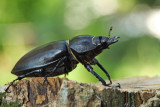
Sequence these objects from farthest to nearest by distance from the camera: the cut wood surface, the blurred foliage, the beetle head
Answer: the blurred foliage → the beetle head → the cut wood surface

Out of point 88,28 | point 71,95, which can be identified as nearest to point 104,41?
point 71,95

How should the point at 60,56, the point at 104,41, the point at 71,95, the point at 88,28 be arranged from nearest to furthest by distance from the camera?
the point at 71,95, the point at 104,41, the point at 60,56, the point at 88,28

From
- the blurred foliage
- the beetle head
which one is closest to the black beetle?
the beetle head

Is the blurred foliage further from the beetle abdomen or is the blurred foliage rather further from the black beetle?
the beetle abdomen

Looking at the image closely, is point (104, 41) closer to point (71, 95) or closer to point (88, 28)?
point (71, 95)

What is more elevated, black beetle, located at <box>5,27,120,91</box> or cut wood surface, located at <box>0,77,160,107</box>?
black beetle, located at <box>5,27,120,91</box>

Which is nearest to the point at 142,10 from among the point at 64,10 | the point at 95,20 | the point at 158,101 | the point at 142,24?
the point at 142,24
